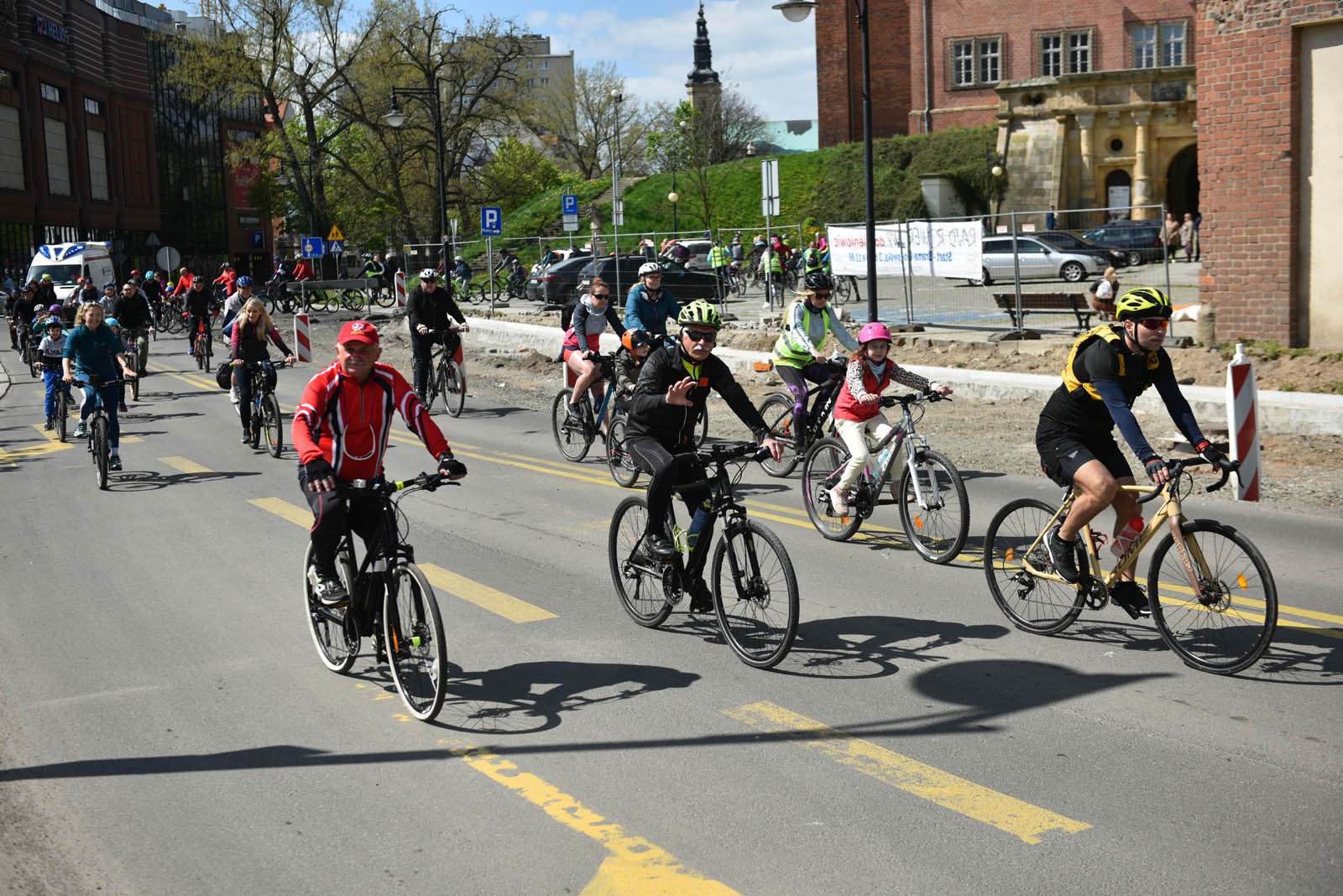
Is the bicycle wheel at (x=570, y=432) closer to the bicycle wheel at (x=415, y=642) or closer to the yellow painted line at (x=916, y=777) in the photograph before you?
the bicycle wheel at (x=415, y=642)

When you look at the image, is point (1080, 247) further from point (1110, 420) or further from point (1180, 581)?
point (1180, 581)

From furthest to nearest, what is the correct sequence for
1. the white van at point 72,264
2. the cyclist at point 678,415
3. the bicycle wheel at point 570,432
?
the white van at point 72,264 → the bicycle wheel at point 570,432 → the cyclist at point 678,415

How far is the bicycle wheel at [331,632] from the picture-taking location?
255 inches

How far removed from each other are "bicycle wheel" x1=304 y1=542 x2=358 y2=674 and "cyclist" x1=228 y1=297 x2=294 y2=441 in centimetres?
908

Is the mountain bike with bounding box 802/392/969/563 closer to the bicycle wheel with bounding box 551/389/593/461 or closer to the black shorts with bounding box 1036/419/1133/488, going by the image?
the black shorts with bounding box 1036/419/1133/488

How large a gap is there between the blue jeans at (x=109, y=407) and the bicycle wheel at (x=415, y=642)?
8587 millimetres

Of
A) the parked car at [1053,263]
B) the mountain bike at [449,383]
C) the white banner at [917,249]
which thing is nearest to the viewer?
the mountain bike at [449,383]

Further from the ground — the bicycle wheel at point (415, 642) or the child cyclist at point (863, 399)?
the child cyclist at point (863, 399)

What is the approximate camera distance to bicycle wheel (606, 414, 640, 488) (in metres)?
12.3

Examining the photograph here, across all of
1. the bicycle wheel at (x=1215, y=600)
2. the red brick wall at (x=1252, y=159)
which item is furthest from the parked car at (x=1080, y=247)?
the bicycle wheel at (x=1215, y=600)

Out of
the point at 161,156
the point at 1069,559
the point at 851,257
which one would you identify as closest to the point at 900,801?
the point at 1069,559

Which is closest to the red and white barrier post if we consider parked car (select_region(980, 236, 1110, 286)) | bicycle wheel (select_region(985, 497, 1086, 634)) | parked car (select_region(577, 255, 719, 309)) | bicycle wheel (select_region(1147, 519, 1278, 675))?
bicycle wheel (select_region(985, 497, 1086, 634))

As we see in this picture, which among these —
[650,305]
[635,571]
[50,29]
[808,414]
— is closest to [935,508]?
[635,571]

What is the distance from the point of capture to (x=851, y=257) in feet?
87.1
